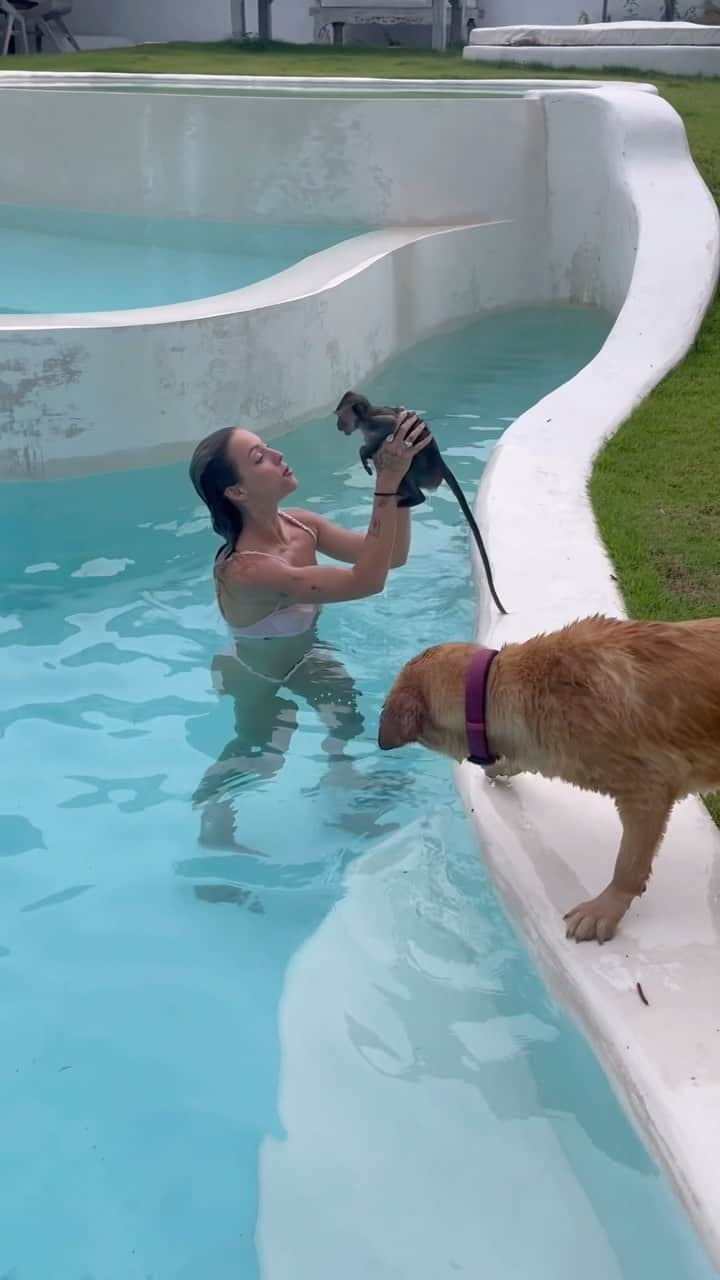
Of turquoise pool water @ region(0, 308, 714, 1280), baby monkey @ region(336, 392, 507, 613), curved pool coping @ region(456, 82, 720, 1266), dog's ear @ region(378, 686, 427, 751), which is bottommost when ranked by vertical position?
turquoise pool water @ region(0, 308, 714, 1280)

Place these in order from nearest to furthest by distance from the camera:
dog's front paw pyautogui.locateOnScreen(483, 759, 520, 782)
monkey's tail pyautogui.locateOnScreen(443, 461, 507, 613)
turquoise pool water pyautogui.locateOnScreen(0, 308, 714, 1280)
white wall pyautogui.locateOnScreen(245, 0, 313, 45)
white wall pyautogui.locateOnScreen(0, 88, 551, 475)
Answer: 1. turquoise pool water pyautogui.locateOnScreen(0, 308, 714, 1280)
2. dog's front paw pyautogui.locateOnScreen(483, 759, 520, 782)
3. monkey's tail pyautogui.locateOnScreen(443, 461, 507, 613)
4. white wall pyautogui.locateOnScreen(0, 88, 551, 475)
5. white wall pyautogui.locateOnScreen(245, 0, 313, 45)

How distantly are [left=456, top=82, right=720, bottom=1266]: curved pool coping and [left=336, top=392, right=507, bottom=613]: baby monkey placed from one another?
53cm

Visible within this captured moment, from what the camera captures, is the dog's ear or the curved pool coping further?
the dog's ear

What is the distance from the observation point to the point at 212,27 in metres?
25.0

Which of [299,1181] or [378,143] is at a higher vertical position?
[378,143]

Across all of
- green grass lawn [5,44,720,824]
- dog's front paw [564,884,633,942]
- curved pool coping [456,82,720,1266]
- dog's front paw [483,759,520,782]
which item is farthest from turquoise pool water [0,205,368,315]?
dog's front paw [564,884,633,942]

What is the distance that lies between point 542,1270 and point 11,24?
75.5ft

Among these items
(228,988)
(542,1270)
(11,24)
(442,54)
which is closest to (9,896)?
(228,988)

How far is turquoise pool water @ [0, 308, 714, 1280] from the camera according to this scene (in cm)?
299

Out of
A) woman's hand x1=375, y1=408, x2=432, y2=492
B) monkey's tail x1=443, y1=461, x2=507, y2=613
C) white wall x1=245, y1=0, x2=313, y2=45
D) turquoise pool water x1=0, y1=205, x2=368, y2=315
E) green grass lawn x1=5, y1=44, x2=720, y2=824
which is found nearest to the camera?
woman's hand x1=375, y1=408, x2=432, y2=492

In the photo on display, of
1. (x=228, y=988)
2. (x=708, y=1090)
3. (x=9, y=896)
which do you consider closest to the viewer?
(x=708, y=1090)

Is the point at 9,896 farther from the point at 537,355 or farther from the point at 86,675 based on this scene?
the point at 537,355

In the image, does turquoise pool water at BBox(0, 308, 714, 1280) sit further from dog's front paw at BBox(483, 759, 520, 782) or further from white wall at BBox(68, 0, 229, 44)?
white wall at BBox(68, 0, 229, 44)

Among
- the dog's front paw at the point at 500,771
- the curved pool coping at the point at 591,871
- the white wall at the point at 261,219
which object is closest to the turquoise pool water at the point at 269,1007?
the curved pool coping at the point at 591,871
